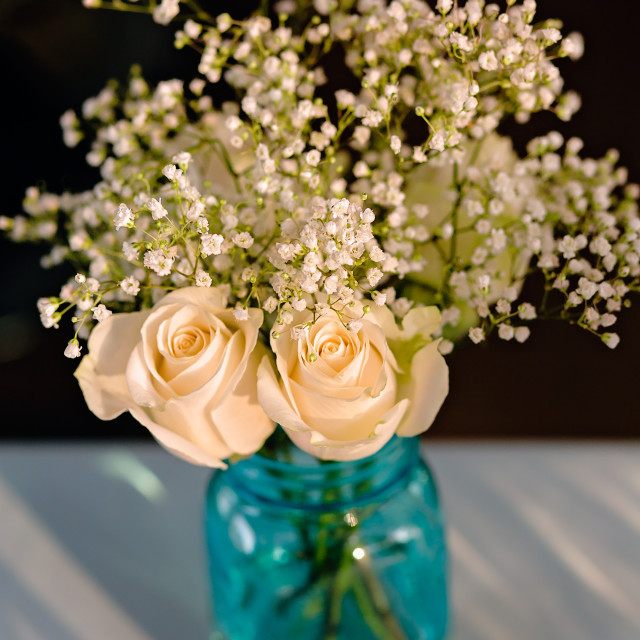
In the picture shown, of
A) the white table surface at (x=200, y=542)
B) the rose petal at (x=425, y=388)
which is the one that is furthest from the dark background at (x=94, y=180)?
the rose petal at (x=425, y=388)

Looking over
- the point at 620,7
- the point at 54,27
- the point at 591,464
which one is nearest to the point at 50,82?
the point at 54,27

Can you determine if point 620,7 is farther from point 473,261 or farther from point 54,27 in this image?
point 54,27

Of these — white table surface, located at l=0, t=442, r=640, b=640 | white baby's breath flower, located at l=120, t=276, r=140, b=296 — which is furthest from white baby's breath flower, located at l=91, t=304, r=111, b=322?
white table surface, located at l=0, t=442, r=640, b=640

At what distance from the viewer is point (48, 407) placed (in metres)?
1.06

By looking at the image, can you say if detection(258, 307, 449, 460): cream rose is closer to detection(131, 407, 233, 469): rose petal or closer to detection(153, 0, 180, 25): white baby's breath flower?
detection(131, 407, 233, 469): rose petal

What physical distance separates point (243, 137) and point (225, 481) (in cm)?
27

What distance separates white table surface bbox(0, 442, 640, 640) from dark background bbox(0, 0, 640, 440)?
123mm

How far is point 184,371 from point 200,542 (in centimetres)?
43

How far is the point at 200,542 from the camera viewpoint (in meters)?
0.77

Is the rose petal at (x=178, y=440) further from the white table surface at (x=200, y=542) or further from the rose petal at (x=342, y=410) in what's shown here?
the white table surface at (x=200, y=542)

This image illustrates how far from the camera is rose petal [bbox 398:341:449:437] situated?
0.40 meters

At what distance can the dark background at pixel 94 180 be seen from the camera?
0.74 meters

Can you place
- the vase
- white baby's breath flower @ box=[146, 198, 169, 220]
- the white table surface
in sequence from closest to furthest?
white baby's breath flower @ box=[146, 198, 169, 220] < the vase < the white table surface

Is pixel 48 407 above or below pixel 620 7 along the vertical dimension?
below
